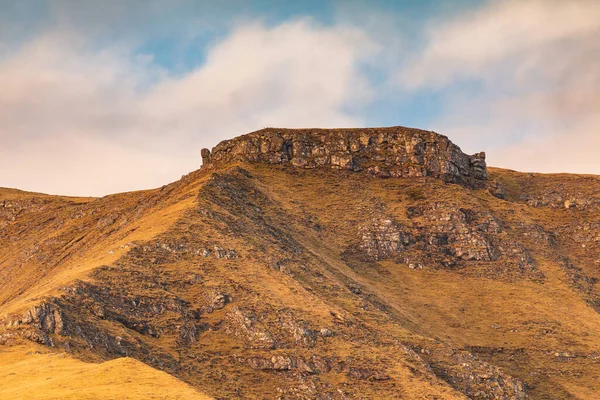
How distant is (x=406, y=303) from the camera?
15212 cm

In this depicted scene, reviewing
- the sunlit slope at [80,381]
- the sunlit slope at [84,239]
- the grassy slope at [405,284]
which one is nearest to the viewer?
the sunlit slope at [80,381]

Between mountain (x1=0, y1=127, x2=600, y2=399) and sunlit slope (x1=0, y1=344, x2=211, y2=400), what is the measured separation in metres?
0.33

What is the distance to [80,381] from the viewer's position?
6838 cm

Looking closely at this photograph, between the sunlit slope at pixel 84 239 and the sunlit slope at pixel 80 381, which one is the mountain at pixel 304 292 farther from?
the sunlit slope at pixel 84 239

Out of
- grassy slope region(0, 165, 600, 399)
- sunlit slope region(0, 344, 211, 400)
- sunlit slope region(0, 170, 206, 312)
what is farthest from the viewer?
sunlit slope region(0, 170, 206, 312)

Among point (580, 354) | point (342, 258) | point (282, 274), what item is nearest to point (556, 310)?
point (580, 354)

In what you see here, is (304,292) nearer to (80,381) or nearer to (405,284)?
(405,284)

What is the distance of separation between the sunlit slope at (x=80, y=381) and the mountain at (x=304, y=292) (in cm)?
33

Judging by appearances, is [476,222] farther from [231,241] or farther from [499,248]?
[231,241]

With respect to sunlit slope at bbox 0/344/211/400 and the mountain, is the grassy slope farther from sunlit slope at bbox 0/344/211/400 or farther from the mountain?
sunlit slope at bbox 0/344/211/400

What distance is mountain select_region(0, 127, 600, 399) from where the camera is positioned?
313ft

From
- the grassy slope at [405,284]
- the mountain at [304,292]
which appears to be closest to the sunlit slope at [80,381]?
the mountain at [304,292]

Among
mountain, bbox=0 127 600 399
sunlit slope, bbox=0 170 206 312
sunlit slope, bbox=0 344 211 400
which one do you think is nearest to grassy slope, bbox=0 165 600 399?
mountain, bbox=0 127 600 399

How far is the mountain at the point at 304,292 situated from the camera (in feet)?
313
